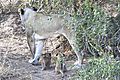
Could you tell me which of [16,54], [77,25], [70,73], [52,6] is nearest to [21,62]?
[16,54]

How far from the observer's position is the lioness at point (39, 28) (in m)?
8.17

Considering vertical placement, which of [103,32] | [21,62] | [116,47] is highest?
[103,32]

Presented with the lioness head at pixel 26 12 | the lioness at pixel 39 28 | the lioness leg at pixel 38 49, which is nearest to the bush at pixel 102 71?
the lioness at pixel 39 28

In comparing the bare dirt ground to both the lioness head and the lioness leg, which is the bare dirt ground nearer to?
the lioness leg

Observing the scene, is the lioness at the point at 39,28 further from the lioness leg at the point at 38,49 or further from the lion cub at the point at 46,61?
the lion cub at the point at 46,61

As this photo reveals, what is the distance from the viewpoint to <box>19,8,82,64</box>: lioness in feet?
26.8

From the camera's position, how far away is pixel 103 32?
5793 mm

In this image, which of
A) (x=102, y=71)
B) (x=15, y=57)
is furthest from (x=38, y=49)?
(x=102, y=71)

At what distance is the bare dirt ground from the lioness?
371 mm

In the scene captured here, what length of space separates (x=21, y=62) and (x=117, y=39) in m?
2.92

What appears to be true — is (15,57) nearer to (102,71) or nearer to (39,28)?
(39,28)

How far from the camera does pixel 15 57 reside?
352 inches

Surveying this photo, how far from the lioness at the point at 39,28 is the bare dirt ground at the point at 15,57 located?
371 mm

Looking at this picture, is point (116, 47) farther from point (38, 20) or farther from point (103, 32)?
point (38, 20)
